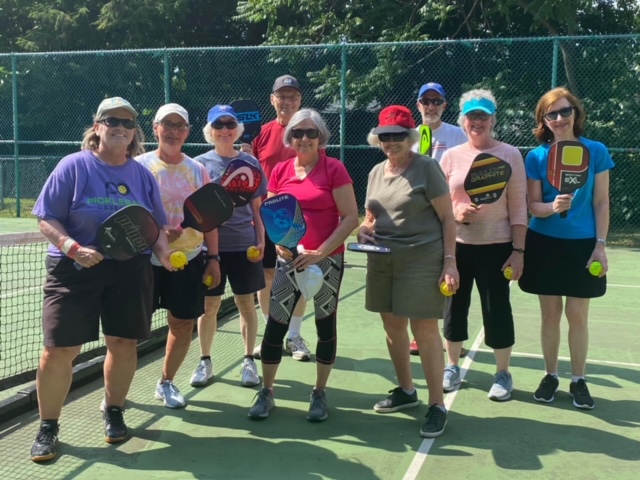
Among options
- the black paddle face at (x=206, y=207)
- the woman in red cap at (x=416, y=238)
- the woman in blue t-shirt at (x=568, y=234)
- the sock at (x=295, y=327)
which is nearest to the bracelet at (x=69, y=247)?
the black paddle face at (x=206, y=207)

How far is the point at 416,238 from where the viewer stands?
3.97m

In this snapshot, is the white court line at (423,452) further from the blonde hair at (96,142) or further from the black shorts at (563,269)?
the blonde hair at (96,142)

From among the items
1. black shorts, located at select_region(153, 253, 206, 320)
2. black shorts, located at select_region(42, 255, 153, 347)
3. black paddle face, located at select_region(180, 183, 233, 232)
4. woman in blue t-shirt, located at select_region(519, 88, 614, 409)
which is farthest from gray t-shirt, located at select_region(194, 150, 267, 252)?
woman in blue t-shirt, located at select_region(519, 88, 614, 409)

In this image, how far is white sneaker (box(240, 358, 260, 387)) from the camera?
4.91m

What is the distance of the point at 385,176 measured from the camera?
13.5 ft

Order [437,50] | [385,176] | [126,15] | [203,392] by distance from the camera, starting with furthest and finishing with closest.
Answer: [126,15] → [437,50] → [203,392] → [385,176]

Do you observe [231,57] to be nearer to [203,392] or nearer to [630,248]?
[630,248]

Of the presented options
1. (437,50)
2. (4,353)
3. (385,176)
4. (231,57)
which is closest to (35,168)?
(231,57)

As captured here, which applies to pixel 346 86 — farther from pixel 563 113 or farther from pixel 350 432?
pixel 350 432

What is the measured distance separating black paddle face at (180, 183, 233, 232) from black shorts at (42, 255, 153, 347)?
38 centimetres

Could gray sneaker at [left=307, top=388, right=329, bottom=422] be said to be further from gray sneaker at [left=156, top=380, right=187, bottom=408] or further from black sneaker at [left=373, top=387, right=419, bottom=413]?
gray sneaker at [left=156, top=380, right=187, bottom=408]

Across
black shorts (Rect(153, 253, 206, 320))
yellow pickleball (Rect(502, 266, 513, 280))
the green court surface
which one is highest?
yellow pickleball (Rect(502, 266, 513, 280))

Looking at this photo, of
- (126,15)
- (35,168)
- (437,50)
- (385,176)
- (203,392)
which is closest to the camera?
(385,176)

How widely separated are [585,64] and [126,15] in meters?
14.2
